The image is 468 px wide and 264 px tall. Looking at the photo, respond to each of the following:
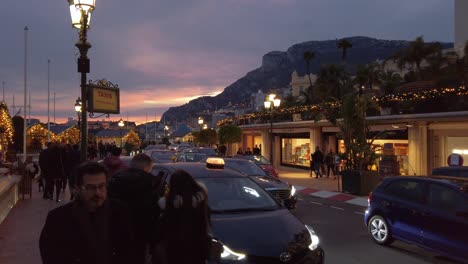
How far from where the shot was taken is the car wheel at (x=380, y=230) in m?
9.67

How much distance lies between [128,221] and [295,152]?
34870 mm

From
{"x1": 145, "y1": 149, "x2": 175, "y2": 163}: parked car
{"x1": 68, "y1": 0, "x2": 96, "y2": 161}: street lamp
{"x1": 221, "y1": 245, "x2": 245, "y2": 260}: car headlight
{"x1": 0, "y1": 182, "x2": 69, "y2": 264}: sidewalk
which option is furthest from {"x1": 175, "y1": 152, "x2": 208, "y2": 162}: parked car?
{"x1": 221, "y1": 245, "x2": 245, "y2": 260}: car headlight

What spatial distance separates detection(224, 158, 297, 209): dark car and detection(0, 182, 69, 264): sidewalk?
15.5 feet

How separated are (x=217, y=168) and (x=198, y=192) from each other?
3165 mm

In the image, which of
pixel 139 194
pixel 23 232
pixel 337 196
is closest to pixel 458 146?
pixel 337 196

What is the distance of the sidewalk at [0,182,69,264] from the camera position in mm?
7934

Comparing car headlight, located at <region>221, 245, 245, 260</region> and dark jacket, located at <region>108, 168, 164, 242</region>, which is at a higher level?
dark jacket, located at <region>108, 168, 164, 242</region>

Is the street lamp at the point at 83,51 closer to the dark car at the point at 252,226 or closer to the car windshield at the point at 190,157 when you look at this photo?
the dark car at the point at 252,226

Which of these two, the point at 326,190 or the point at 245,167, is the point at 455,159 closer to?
the point at 326,190

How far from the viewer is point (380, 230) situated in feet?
32.4

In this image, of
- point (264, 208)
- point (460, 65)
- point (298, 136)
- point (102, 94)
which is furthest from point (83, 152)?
point (460, 65)

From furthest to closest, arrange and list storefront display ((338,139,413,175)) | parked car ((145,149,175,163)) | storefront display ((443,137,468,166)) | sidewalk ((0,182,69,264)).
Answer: storefront display ((338,139,413,175)) < storefront display ((443,137,468,166)) < parked car ((145,149,175,163)) < sidewalk ((0,182,69,264))

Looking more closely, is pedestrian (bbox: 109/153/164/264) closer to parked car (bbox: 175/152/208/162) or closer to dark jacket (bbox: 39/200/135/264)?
dark jacket (bbox: 39/200/135/264)

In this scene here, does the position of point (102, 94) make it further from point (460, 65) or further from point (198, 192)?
point (460, 65)
